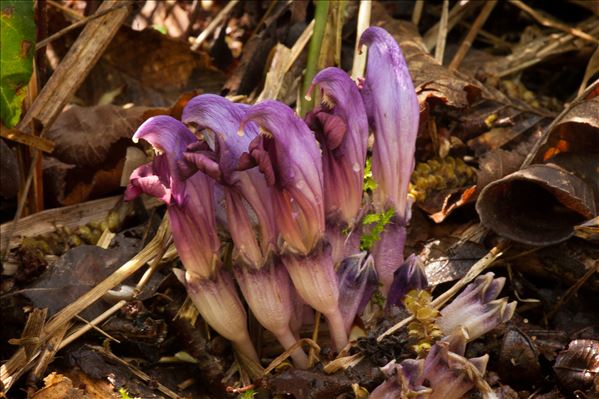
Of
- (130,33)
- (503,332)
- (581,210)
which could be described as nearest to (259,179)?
(503,332)

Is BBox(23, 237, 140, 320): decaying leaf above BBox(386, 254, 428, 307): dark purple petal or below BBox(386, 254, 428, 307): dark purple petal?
below

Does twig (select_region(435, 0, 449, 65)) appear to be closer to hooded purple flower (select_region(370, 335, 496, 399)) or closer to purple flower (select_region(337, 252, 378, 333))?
purple flower (select_region(337, 252, 378, 333))

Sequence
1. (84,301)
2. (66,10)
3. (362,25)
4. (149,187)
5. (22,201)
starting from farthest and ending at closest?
(66,10), (362,25), (22,201), (84,301), (149,187)

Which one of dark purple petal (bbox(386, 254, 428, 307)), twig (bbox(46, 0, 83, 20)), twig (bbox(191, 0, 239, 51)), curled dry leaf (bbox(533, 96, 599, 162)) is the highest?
twig (bbox(46, 0, 83, 20))

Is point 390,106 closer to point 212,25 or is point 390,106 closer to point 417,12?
point 417,12

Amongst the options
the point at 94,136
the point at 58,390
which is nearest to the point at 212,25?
the point at 94,136

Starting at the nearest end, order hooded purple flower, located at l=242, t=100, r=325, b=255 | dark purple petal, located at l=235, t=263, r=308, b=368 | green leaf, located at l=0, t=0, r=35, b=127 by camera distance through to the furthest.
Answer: hooded purple flower, located at l=242, t=100, r=325, b=255, dark purple petal, located at l=235, t=263, r=308, b=368, green leaf, located at l=0, t=0, r=35, b=127

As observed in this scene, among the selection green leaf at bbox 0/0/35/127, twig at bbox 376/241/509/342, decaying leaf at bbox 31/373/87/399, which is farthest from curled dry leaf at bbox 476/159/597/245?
green leaf at bbox 0/0/35/127
